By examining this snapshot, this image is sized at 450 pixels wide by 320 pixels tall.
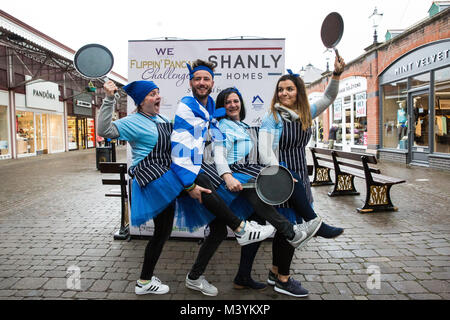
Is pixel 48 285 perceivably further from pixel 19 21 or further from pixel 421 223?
pixel 19 21

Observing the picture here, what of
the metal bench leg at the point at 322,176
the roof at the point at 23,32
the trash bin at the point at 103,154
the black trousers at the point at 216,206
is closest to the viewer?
the black trousers at the point at 216,206

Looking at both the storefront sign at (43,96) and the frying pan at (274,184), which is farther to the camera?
the storefront sign at (43,96)

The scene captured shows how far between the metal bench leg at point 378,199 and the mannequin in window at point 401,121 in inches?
324

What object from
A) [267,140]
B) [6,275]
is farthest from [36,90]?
[267,140]

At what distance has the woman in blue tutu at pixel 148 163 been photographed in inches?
104

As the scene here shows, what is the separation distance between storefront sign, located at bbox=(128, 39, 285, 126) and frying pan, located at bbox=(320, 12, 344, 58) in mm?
1183

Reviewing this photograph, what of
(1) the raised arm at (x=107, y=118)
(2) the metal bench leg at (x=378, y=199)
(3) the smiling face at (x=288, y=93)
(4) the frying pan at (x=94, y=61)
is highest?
(4) the frying pan at (x=94, y=61)

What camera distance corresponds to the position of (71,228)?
4.96 m

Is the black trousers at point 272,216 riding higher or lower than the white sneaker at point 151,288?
higher

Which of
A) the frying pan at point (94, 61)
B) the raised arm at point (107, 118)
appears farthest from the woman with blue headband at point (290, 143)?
the frying pan at point (94, 61)

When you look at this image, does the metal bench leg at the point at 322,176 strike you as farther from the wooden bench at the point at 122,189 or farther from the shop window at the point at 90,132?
the shop window at the point at 90,132

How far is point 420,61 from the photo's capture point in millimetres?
11648

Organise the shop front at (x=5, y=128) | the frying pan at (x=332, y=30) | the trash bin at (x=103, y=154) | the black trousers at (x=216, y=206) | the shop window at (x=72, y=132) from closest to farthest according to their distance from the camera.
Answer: the black trousers at (x=216, y=206)
the frying pan at (x=332, y=30)
the trash bin at (x=103, y=154)
the shop front at (x=5, y=128)
the shop window at (x=72, y=132)
